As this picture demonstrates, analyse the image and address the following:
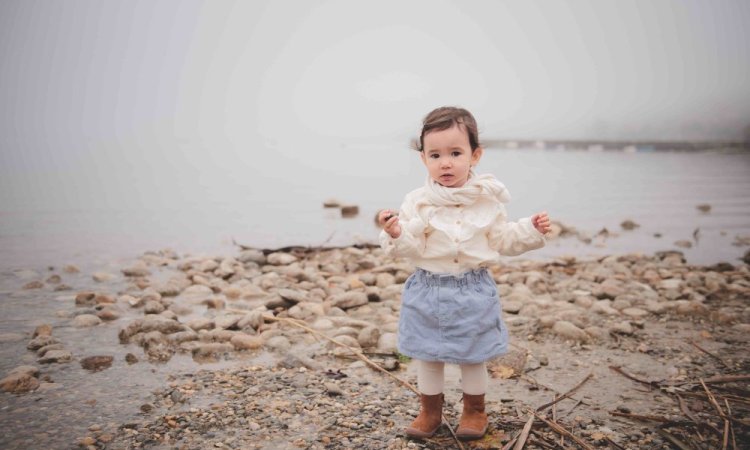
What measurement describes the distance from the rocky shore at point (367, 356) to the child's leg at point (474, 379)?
0.89ft

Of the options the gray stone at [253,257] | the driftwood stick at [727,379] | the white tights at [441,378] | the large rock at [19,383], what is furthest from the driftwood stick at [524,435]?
the gray stone at [253,257]

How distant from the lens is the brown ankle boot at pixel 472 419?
9.66 ft

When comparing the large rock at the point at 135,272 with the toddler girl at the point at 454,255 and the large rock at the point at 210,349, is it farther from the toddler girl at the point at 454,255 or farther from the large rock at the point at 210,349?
the toddler girl at the point at 454,255

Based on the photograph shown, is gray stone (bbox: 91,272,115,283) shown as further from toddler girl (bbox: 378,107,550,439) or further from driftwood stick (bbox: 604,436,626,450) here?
driftwood stick (bbox: 604,436,626,450)

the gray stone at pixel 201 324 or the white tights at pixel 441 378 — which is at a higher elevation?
the white tights at pixel 441 378

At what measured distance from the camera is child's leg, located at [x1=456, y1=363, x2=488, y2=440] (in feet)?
9.78

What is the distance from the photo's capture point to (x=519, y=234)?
2883mm

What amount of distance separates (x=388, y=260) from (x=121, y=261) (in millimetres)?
3986

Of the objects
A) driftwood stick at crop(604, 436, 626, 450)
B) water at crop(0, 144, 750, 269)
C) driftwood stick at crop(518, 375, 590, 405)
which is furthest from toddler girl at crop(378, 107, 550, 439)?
water at crop(0, 144, 750, 269)

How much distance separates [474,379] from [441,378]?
0.63ft

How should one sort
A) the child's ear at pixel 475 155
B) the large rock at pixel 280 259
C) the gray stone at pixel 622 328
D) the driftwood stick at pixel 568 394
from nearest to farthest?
the child's ear at pixel 475 155 → the driftwood stick at pixel 568 394 → the gray stone at pixel 622 328 → the large rock at pixel 280 259

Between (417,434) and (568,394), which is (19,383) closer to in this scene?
(417,434)

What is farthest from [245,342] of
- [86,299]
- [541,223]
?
[541,223]

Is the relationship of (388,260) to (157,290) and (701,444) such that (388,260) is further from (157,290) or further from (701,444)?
(701,444)
